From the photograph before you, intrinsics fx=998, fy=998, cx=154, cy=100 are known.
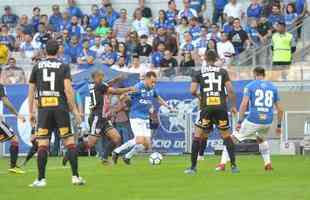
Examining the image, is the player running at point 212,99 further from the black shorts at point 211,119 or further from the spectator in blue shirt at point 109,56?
the spectator in blue shirt at point 109,56

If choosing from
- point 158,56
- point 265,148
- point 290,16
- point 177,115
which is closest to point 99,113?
point 265,148

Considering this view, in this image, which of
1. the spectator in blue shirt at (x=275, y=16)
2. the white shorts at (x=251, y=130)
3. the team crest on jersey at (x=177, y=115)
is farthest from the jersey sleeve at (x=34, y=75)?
the spectator in blue shirt at (x=275, y=16)

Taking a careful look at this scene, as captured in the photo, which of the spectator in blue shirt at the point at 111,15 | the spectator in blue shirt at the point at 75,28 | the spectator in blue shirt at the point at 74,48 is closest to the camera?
the spectator in blue shirt at the point at 74,48

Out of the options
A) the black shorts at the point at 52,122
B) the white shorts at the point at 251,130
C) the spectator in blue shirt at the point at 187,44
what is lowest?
the white shorts at the point at 251,130

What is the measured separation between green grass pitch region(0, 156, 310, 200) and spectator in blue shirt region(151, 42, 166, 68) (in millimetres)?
8357

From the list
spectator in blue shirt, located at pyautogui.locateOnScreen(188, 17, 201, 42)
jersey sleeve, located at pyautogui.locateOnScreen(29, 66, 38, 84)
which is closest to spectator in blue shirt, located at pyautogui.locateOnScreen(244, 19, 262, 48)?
spectator in blue shirt, located at pyautogui.locateOnScreen(188, 17, 201, 42)

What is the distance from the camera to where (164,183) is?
16.1 metres

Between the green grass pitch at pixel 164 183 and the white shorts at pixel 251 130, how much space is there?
674 mm

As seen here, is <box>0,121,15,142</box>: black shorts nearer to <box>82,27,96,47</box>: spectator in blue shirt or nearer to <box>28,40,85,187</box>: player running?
<box>28,40,85,187</box>: player running

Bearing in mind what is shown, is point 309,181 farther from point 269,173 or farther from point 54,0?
point 54,0

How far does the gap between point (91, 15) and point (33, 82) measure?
19431 mm

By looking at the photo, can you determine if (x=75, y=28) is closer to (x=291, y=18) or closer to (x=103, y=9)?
(x=103, y=9)

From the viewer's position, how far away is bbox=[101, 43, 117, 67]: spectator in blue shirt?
30106 millimetres

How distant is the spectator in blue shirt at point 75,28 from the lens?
33.9m
